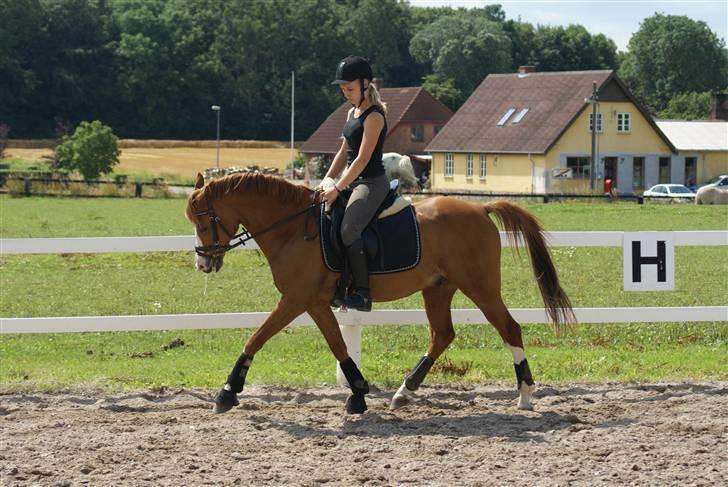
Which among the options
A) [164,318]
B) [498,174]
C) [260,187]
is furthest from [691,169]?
[260,187]

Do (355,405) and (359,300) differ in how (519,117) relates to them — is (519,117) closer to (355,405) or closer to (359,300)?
(359,300)

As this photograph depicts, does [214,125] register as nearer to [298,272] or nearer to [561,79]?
[561,79]

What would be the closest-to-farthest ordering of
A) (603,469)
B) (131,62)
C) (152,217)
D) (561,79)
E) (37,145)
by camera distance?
(603,469), (152,217), (561,79), (37,145), (131,62)

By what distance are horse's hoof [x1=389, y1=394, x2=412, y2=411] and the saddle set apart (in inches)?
38.7

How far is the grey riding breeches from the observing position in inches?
324

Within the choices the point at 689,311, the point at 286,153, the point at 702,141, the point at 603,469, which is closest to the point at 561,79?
the point at 702,141

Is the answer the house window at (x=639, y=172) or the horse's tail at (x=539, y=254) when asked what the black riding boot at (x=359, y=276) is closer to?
the horse's tail at (x=539, y=254)

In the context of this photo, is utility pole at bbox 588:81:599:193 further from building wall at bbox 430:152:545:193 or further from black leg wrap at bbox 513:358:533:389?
black leg wrap at bbox 513:358:533:389

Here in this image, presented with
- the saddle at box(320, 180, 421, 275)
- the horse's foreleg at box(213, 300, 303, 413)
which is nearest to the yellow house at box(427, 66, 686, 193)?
→ the saddle at box(320, 180, 421, 275)

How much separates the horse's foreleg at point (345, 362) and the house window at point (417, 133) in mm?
78121

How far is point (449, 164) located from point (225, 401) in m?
65.0

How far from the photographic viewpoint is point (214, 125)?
114 meters

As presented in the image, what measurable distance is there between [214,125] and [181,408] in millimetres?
107134

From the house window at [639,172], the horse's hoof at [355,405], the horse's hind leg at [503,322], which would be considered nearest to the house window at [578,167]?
the house window at [639,172]
